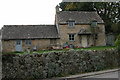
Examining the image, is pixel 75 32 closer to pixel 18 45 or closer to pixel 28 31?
pixel 28 31

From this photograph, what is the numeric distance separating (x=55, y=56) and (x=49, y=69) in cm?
89

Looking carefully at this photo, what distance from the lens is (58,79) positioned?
10477 millimetres

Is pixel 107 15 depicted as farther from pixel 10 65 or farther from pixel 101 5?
pixel 10 65

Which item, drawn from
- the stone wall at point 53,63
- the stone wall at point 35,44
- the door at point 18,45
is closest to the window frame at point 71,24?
the stone wall at point 35,44

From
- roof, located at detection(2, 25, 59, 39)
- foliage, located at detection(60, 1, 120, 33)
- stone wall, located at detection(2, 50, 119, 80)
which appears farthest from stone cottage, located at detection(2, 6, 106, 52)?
stone wall, located at detection(2, 50, 119, 80)

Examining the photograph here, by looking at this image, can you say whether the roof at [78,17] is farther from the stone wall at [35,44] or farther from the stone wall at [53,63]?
the stone wall at [53,63]

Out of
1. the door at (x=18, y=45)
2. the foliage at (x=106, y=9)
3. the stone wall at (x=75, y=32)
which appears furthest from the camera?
the foliage at (x=106, y=9)

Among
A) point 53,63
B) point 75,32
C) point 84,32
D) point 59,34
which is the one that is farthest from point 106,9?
point 53,63

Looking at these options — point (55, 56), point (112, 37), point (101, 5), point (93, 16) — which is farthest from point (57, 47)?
point (101, 5)

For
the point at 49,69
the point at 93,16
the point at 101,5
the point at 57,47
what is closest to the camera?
the point at 49,69

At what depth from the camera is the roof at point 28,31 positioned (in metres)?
27.9

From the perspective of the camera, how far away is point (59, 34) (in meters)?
29.0

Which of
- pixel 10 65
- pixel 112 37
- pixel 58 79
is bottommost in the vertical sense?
pixel 58 79

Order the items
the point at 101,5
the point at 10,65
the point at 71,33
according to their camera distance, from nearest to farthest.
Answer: the point at 10,65, the point at 71,33, the point at 101,5
